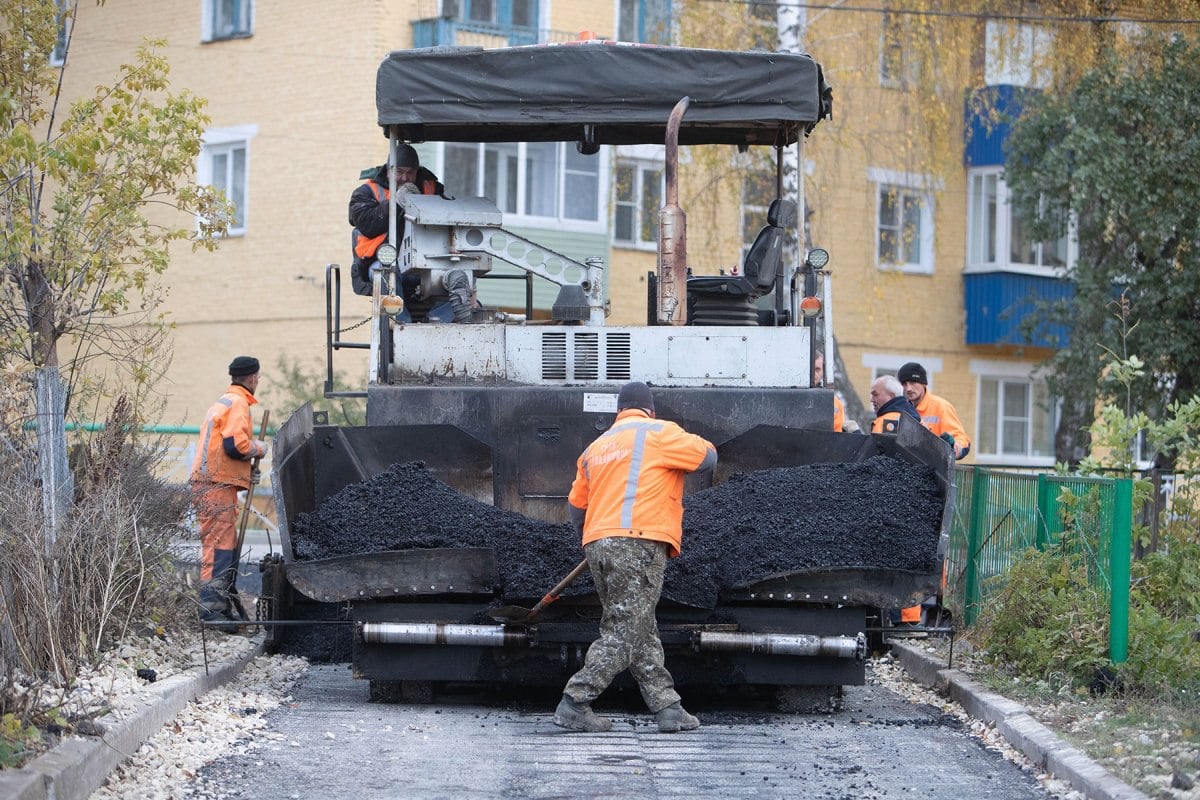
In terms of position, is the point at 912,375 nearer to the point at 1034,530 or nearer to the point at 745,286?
the point at 1034,530

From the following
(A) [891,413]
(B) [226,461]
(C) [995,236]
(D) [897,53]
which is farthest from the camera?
(C) [995,236]

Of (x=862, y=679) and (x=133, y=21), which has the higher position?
(x=133, y=21)

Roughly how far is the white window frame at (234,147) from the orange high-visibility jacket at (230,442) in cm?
1278

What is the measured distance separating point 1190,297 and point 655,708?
1082 centimetres

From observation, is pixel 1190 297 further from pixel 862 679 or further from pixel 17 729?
pixel 17 729

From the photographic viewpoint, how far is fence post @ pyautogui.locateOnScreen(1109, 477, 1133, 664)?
789 cm

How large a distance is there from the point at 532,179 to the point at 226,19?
5021 millimetres

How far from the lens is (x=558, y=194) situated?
22625 millimetres

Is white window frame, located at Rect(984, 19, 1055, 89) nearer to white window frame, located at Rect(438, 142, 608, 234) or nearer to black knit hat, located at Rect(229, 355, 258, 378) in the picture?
white window frame, located at Rect(438, 142, 608, 234)

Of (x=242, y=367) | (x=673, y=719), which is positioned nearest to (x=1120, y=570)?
(x=673, y=719)

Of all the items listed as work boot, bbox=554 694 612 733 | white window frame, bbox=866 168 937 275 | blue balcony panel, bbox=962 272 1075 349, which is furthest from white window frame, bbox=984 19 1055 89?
work boot, bbox=554 694 612 733

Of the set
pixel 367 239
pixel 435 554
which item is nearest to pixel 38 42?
pixel 367 239

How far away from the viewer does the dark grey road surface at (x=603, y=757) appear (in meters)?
6.28

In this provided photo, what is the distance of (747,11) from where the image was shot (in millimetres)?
20312
